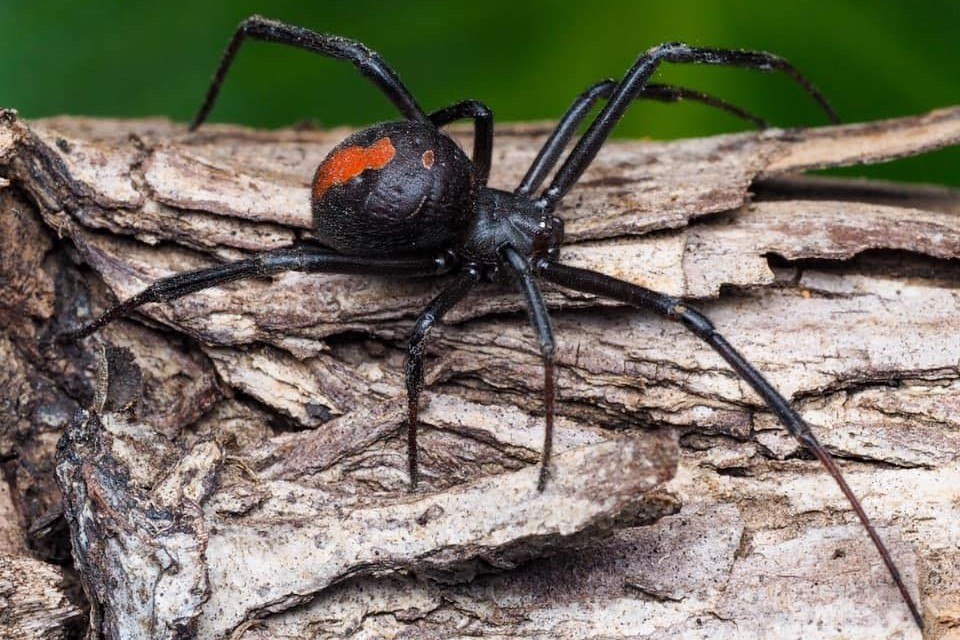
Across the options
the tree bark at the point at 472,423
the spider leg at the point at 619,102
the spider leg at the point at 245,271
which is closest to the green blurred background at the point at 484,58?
the spider leg at the point at 619,102

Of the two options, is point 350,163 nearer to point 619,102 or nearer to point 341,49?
point 341,49

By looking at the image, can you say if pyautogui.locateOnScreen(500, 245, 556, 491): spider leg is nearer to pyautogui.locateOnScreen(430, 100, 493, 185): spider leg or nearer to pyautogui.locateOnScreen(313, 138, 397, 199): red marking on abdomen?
pyautogui.locateOnScreen(313, 138, 397, 199): red marking on abdomen

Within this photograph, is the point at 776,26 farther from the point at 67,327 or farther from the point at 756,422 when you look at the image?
the point at 67,327

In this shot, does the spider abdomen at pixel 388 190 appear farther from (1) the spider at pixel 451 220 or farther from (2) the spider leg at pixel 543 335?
(2) the spider leg at pixel 543 335

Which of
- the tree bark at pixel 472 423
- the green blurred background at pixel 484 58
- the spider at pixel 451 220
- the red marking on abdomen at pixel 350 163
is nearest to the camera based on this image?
the tree bark at pixel 472 423

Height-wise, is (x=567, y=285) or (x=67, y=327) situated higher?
(x=567, y=285)

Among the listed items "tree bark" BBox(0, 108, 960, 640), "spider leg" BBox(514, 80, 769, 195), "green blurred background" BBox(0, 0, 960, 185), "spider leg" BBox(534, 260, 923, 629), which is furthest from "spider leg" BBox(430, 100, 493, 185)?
"spider leg" BBox(534, 260, 923, 629)

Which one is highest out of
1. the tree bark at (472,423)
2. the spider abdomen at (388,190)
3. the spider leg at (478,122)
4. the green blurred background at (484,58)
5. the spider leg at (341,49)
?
the green blurred background at (484,58)

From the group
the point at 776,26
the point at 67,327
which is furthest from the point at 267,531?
the point at 776,26
